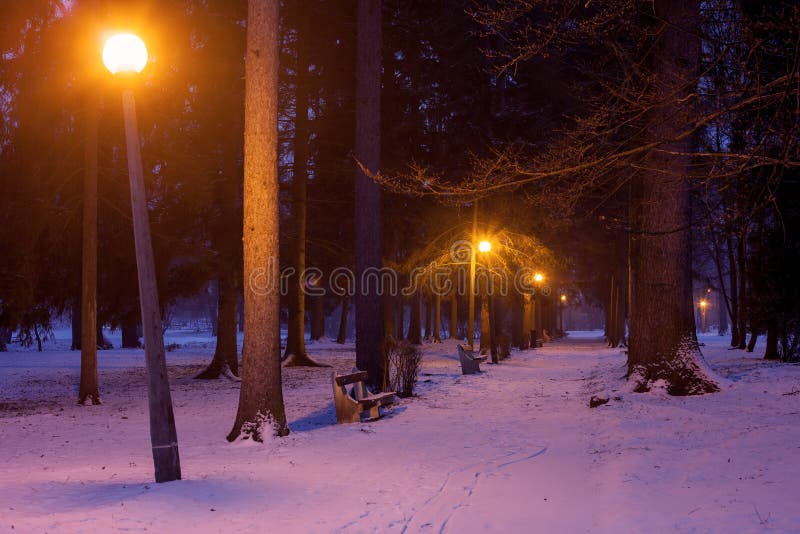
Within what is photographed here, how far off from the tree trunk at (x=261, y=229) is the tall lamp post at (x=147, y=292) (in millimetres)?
2380

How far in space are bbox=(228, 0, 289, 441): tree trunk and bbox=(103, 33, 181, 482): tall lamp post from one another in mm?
2380

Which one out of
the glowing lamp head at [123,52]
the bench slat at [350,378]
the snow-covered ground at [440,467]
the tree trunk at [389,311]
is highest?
the glowing lamp head at [123,52]

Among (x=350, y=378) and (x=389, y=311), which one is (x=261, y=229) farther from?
(x=389, y=311)

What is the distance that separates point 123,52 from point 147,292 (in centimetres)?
243

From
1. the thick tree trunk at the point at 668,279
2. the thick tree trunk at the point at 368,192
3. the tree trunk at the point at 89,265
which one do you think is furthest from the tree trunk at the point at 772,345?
the tree trunk at the point at 89,265

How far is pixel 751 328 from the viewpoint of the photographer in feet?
69.8

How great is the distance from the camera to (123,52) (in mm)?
6457

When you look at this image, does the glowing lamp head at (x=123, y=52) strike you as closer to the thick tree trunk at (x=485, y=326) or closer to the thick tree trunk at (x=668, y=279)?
the thick tree trunk at (x=668, y=279)

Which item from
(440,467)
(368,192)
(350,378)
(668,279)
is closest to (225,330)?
(368,192)

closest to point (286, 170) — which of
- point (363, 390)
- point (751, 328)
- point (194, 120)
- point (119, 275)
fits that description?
point (194, 120)

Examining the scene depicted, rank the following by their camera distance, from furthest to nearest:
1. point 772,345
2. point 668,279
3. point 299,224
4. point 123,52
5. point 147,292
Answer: point 299,224 < point 772,345 < point 668,279 < point 147,292 < point 123,52

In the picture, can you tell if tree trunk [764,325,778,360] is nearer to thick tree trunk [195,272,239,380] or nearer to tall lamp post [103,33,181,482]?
thick tree trunk [195,272,239,380]

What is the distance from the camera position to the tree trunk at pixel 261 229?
9.10 meters

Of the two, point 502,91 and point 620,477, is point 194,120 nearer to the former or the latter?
point 502,91
